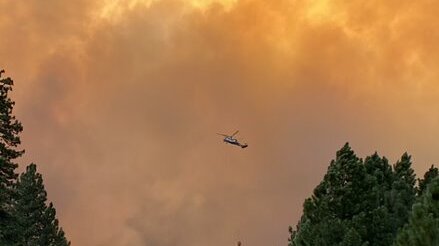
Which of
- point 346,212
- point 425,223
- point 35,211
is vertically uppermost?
A: point 35,211

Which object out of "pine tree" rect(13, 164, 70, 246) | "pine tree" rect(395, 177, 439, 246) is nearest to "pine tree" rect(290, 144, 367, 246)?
"pine tree" rect(395, 177, 439, 246)

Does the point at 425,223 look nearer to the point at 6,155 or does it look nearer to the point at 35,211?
the point at 6,155

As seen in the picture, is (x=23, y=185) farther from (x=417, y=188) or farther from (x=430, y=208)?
(x=430, y=208)

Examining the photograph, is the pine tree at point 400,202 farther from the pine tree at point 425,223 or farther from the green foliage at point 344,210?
the pine tree at point 425,223

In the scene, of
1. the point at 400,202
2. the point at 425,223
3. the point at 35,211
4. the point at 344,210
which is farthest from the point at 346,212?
the point at 35,211

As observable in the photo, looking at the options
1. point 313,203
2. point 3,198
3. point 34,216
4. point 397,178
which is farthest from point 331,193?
point 34,216

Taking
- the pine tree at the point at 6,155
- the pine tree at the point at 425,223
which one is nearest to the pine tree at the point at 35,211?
the pine tree at the point at 6,155

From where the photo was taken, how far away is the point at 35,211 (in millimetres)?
64812

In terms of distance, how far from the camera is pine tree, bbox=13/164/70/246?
64125mm

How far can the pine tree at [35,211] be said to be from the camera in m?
64.1

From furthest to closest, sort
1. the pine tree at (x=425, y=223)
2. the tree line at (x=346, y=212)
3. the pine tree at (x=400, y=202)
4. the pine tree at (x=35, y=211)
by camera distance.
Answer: the pine tree at (x=35, y=211), the pine tree at (x=400, y=202), the tree line at (x=346, y=212), the pine tree at (x=425, y=223)

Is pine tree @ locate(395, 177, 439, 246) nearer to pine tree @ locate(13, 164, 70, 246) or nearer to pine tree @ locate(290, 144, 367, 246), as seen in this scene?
pine tree @ locate(290, 144, 367, 246)

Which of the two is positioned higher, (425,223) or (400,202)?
(400,202)

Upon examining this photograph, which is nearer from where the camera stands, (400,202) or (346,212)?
(346,212)
